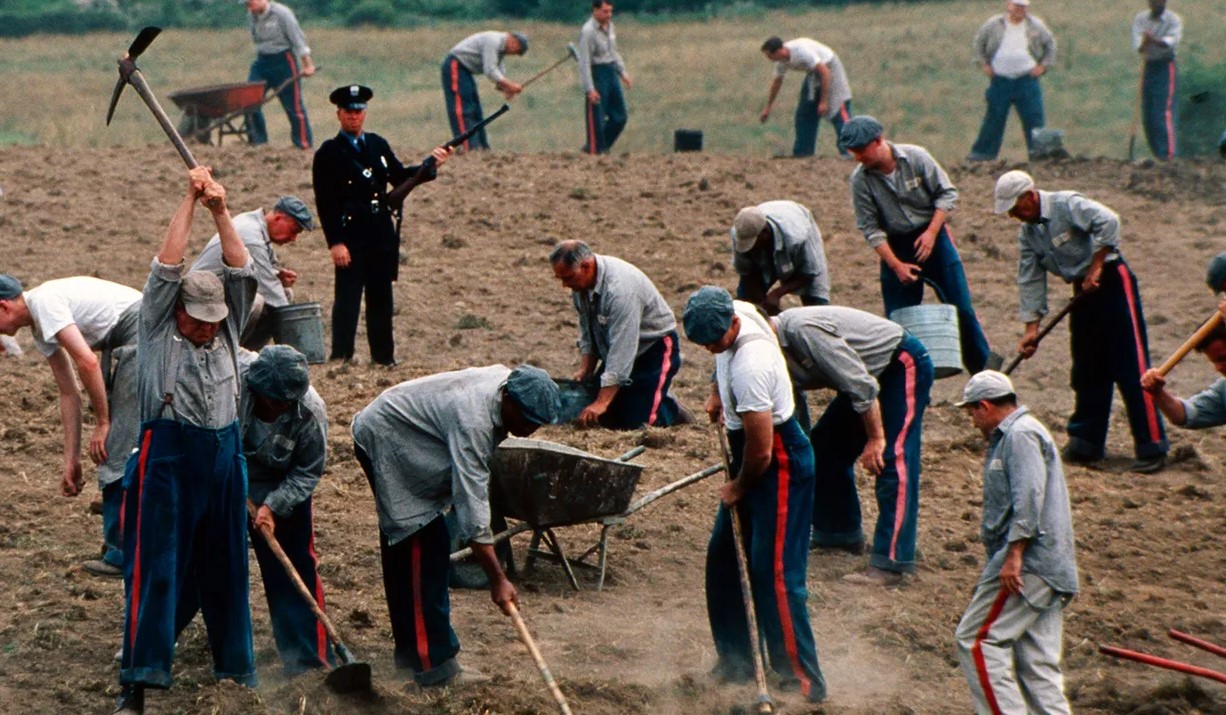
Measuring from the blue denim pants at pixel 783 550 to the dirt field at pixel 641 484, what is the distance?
0.18 metres

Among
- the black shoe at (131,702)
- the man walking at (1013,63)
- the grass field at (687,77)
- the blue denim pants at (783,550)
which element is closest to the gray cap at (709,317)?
the blue denim pants at (783,550)

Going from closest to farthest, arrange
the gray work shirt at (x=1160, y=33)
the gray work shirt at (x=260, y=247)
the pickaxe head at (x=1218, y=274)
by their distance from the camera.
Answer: the pickaxe head at (x=1218, y=274)
the gray work shirt at (x=260, y=247)
the gray work shirt at (x=1160, y=33)

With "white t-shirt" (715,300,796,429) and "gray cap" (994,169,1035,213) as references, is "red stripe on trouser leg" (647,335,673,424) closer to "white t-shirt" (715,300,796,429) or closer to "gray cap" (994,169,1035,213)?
"gray cap" (994,169,1035,213)

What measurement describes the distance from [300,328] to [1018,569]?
5.47 metres

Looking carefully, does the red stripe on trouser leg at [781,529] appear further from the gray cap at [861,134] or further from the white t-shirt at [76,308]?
the gray cap at [861,134]

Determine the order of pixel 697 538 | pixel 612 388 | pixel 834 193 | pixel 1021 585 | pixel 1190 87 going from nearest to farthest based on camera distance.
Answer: pixel 1021 585 < pixel 697 538 < pixel 612 388 < pixel 834 193 < pixel 1190 87

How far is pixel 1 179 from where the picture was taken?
16.4 metres

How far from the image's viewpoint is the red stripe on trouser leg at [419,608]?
6941 mm

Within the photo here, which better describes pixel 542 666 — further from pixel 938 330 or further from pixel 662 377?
Result: pixel 938 330

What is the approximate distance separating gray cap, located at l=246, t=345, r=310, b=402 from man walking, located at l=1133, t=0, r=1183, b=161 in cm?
1334

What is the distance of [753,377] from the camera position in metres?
6.75

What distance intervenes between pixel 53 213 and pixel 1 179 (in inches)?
41.9

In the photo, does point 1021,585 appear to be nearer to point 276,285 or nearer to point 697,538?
point 697,538

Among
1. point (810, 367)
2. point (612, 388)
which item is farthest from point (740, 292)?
point (810, 367)
